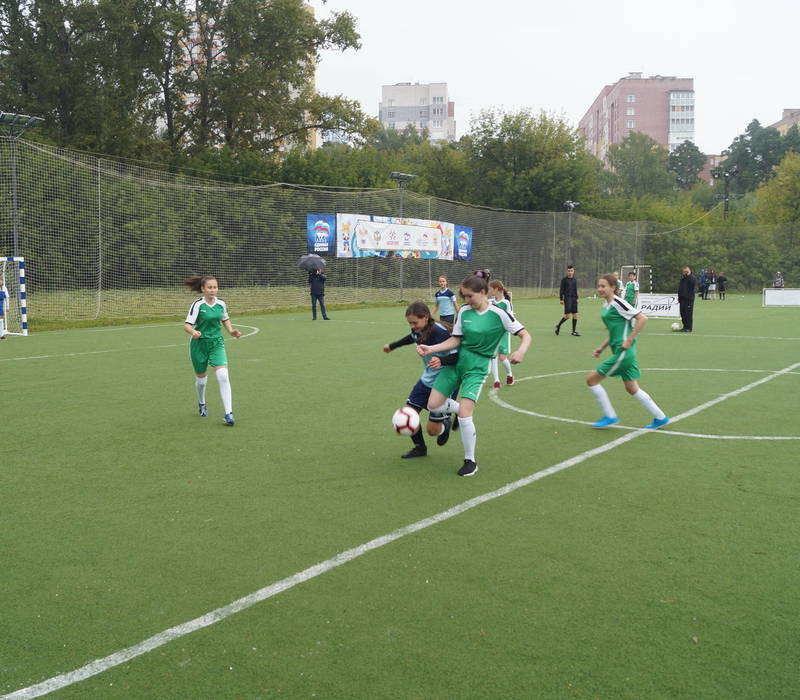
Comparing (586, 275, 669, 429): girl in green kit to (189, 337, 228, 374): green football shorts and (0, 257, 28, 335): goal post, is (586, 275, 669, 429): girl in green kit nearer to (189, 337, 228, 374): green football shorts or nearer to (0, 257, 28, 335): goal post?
(189, 337, 228, 374): green football shorts

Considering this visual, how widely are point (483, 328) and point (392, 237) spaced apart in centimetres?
2706

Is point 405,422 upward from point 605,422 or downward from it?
upward

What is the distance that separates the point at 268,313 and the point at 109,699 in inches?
1047

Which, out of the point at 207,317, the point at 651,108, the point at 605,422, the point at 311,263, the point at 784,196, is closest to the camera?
the point at 605,422

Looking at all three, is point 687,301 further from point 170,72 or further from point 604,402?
point 170,72

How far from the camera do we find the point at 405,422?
686 cm

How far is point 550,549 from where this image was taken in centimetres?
491

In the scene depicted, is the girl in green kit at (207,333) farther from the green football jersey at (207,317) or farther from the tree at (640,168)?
the tree at (640,168)

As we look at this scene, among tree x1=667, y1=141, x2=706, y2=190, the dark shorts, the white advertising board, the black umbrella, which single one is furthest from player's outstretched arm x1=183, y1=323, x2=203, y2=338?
tree x1=667, y1=141, x2=706, y2=190

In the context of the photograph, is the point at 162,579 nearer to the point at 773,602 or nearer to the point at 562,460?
the point at 773,602

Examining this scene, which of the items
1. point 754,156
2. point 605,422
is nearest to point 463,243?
point 605,422

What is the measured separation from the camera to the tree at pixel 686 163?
126188 mm

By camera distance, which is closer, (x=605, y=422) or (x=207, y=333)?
(x=605, y=422)

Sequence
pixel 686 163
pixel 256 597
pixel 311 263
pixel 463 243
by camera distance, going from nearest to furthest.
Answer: pixel 256 597
pixel 311 263
pixel 463 243
pixel 686 163
